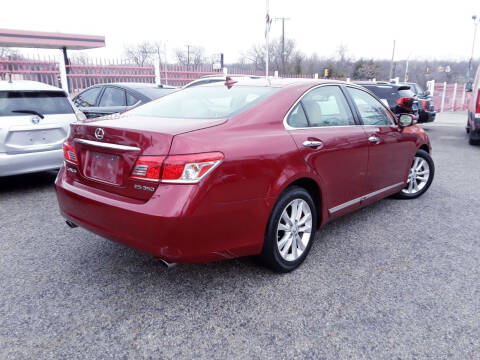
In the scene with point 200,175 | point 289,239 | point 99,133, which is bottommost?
point 289,239

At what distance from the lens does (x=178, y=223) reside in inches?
84.7

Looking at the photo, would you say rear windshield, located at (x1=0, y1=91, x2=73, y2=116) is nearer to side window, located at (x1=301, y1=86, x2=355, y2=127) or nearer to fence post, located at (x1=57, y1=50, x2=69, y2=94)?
side window, located at (x1=301, y1=86, x2=355, y2=127)

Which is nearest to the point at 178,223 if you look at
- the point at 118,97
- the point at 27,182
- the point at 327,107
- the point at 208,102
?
the point at 208,102

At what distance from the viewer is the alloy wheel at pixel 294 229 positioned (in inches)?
111

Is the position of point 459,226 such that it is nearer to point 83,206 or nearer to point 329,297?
point 329,297

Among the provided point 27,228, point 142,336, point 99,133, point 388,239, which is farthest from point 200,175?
point 27,228

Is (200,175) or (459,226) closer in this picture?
(200,175)

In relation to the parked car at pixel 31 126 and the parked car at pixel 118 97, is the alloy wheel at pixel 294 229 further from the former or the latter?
the parked car at pixel 118 97

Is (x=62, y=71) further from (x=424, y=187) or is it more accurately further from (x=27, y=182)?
(x=424, y=187)

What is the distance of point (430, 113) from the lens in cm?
1264

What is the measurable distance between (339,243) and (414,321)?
1.21 m

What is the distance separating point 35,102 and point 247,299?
4.04 meters

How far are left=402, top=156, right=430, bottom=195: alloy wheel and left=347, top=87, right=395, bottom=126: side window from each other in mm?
977

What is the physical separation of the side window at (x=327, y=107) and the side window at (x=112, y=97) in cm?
436
